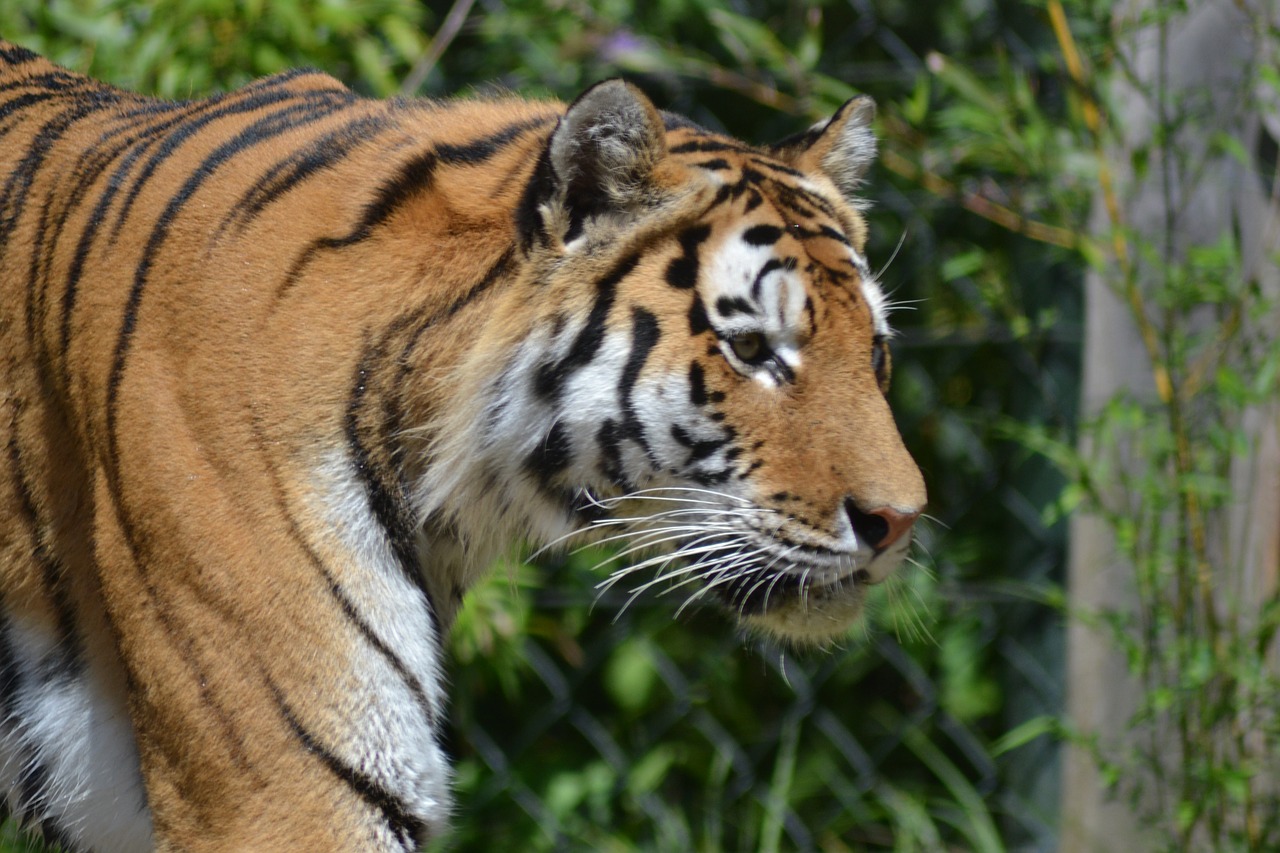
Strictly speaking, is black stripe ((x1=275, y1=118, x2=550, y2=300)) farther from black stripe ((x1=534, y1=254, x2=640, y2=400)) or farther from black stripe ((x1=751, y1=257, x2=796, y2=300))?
black stripe ((x1=751, y1=257, x2=796, y2=300))

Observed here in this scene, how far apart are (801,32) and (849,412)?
1.43 metres

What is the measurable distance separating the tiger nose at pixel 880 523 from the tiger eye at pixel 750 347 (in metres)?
0.15

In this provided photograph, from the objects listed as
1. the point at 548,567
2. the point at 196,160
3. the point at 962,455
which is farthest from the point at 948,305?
the point at 196,160

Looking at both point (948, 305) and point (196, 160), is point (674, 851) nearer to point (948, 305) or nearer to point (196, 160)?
point (948, 305)

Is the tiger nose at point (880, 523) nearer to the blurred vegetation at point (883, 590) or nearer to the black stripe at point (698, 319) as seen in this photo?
the black stripe at point (698, 319)

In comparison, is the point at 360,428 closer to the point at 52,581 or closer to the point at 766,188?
the point at 52,581

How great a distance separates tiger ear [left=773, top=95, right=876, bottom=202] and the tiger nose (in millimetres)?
433

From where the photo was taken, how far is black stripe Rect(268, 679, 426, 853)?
117 centimetres

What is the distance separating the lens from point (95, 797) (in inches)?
52.3

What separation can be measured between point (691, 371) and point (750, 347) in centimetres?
6

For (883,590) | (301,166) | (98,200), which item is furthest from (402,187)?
(883,590)

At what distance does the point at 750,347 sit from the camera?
49.9 inches

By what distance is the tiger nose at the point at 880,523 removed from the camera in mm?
1251

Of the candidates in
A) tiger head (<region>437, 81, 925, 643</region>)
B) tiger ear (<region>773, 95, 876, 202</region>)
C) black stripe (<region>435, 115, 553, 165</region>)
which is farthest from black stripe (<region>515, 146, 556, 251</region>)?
tiger ear (<region>773, 95, 876, 202</region>)
